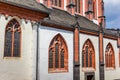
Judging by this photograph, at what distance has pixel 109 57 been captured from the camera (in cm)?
3091

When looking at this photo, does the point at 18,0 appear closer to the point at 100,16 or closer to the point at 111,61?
the point at 111,61

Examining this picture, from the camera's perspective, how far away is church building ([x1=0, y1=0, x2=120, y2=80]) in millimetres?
17094

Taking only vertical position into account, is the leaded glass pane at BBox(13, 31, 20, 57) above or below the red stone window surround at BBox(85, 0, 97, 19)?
below

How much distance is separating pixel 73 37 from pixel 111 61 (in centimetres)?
1023

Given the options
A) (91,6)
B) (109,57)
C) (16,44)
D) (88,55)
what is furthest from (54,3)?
(16,44)

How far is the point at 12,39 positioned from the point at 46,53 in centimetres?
430

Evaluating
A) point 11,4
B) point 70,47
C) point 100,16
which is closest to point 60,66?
point 70,47

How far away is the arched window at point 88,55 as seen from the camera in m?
26.0

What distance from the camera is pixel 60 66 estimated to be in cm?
2272

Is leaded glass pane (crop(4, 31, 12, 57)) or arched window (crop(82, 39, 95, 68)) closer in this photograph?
leaded glass pane (crop(4, 31, 12, 57))

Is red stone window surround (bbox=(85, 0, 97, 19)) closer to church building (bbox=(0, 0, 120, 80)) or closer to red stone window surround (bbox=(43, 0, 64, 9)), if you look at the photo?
church building (bbox=(0, 0, 120, 80))

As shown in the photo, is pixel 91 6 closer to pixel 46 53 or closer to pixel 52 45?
pixel 52 45

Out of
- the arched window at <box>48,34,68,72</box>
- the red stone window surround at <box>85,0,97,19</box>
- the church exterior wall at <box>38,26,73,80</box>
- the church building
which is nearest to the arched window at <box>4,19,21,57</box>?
the church building

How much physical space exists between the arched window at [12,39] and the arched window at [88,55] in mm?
10291
